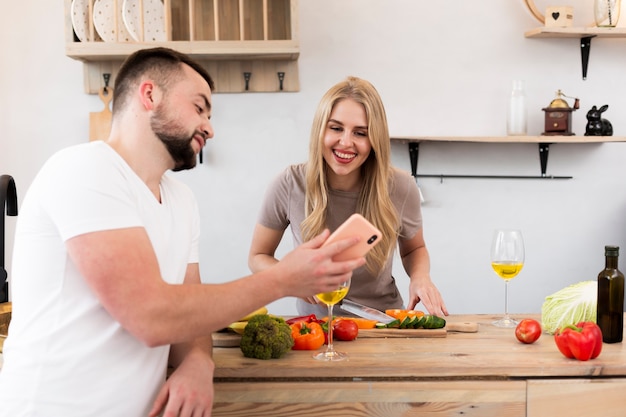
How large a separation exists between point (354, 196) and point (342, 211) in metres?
0.07

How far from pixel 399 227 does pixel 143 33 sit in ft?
5.37

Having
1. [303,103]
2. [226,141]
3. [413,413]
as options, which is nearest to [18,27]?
[226,141]

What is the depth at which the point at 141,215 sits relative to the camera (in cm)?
140

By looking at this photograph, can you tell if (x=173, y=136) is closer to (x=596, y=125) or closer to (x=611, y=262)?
(x=611, y=262)

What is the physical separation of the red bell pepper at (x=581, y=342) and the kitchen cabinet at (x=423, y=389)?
0.09 ft

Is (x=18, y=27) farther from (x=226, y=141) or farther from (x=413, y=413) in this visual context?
(x=413, y=413)

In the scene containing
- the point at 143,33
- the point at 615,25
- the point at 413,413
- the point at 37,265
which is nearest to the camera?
the point at 37,265

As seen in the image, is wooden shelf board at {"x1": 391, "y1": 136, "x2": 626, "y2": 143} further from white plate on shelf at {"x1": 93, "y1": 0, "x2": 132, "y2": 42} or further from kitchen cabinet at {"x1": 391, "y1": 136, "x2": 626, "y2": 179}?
white plate on shelf at {"x1": 93, "y1": 0, "x2": 132, "y2": 42}

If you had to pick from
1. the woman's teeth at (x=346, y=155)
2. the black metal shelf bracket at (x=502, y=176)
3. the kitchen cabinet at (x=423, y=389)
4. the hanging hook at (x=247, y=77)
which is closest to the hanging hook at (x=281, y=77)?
the hanging hook at (x=247, y=77)

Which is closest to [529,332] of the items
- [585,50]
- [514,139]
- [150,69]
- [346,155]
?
[346,155]

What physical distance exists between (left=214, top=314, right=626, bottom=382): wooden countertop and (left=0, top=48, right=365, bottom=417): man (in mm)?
181

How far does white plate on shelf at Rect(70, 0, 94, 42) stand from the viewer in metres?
3.38

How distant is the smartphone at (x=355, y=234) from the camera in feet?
4.59

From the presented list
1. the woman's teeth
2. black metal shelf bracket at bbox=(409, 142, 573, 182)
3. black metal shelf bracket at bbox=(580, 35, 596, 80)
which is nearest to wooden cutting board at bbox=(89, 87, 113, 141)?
black metal shelf bracket at bbox=(409, 142, 573, 182)
